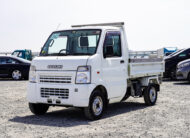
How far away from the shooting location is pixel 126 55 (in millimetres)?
9570

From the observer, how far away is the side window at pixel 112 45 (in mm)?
8719

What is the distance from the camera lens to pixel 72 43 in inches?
358

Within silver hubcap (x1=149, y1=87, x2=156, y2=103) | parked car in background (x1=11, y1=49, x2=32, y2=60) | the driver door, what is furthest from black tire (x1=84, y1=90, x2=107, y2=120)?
parked car in background (x1=11, y1=49, x2=32, y2=60)

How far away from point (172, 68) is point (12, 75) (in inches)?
346

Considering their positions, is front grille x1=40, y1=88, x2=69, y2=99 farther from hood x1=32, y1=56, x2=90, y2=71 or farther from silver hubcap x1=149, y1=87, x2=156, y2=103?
silver hubcap x1=149, y1=87, x2=156, y2=103

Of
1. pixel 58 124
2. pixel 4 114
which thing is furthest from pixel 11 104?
pixel 58 124

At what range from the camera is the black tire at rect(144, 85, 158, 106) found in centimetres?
1075

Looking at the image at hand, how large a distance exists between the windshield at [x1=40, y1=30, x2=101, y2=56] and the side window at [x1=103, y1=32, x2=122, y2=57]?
0.86 feet

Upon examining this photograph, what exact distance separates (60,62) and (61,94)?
720mm

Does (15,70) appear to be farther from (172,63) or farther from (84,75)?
(84,75)

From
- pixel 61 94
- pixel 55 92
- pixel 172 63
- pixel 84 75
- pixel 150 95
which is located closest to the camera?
pixel 84 75

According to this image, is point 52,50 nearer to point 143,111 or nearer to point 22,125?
point 22,125

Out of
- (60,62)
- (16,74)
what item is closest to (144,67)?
(60,62)

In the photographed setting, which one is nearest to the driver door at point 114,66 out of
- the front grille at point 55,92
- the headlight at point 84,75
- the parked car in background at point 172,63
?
the headlight at point 84,75
